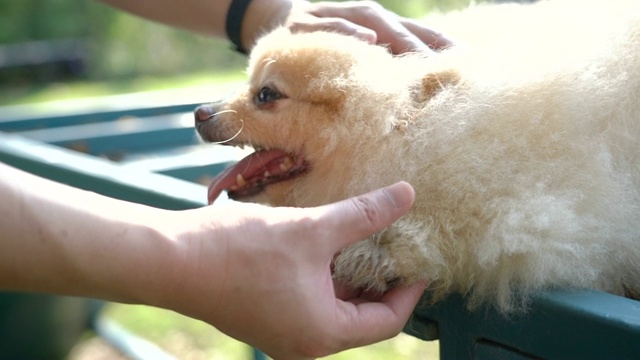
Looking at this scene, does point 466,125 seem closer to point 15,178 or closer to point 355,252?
point 355,252

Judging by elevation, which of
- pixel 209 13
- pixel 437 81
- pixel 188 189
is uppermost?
pixel 437 81

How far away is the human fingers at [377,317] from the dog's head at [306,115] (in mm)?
243

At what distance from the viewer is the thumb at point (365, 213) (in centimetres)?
98

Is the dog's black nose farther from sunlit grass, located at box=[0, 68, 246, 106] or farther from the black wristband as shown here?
sunlit grass, located at box=[0, 68, 246, 106]

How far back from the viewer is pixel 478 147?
114 cm

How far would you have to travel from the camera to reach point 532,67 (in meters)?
1.19

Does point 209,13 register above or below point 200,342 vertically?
above

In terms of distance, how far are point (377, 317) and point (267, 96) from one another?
507 mm

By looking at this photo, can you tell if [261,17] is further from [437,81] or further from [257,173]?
[437,81]

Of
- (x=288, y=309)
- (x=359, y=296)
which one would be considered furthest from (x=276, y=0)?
(x=288, y=309)

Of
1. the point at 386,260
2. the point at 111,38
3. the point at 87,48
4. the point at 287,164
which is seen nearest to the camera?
the point at 386,260

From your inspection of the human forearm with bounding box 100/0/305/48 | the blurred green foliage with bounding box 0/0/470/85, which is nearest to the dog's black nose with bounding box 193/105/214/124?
the human forearm with bounding box 100/0/305/48

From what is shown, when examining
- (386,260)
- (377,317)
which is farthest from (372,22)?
(377,317)

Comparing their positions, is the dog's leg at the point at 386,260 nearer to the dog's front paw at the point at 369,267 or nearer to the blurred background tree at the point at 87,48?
the dog's front paw at the point at 369,267
